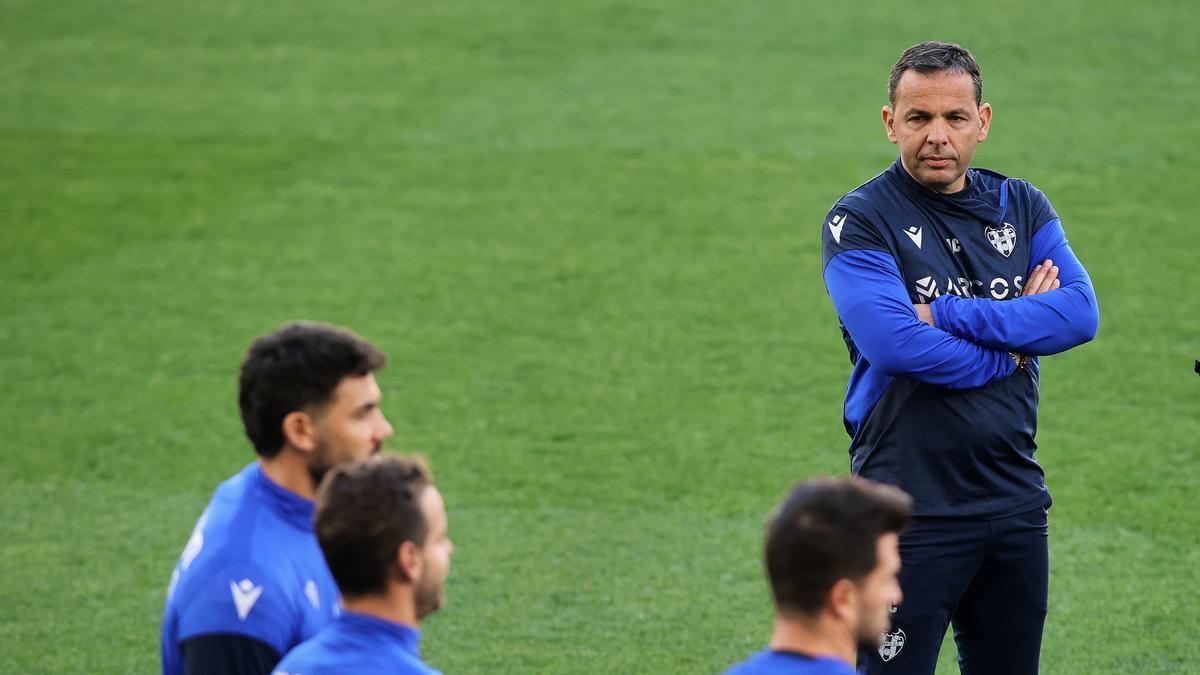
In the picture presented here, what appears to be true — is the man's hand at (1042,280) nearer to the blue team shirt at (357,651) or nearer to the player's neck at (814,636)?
the player's neck at (814,636)

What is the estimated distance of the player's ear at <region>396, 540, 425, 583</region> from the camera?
262 cm

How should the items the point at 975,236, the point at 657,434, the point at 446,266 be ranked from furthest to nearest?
the point at 446,266 → the point at 657,434 → the point at 975,236

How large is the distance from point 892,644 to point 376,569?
5.22ft

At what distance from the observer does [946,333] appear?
11.9 ft

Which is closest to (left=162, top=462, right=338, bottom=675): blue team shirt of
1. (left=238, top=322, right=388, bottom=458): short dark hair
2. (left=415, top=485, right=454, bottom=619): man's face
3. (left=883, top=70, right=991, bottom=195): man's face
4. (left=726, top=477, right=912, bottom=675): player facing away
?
(left=238, top=322, right=388, bottom=458): short dark hair

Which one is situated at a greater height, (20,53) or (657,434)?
(20,53)

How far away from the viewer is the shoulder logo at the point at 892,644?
3.63 metres

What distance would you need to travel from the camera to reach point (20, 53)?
1359 centimetres

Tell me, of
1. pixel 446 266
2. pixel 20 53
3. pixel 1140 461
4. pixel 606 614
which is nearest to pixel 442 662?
pixel 606 614

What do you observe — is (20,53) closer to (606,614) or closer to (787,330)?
(787,330)

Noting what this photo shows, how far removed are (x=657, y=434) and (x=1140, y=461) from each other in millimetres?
2358

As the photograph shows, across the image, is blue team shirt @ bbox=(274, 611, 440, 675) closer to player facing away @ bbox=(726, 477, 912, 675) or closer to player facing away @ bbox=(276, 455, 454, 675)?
player facing away @ bbox=(276, 455, 454, 675)

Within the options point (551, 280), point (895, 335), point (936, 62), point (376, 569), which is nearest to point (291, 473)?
point (376, 569)

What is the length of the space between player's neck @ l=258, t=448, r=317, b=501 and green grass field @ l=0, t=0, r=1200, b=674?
2.48 metres
